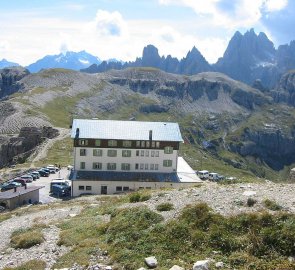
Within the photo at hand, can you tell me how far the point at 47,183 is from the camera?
9756 centimetres

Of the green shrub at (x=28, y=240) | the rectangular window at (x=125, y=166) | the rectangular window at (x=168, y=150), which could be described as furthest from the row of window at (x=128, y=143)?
the green shrub at (x=28, y=240)

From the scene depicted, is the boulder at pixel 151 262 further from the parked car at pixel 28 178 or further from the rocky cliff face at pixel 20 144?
the rocky cliff face at pixel 20 144

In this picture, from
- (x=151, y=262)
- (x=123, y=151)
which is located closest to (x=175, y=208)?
(x=151, y=262)

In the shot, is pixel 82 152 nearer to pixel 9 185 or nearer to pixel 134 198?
pixel 9 185

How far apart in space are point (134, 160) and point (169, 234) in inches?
2602

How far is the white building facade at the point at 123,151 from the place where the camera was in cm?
9350

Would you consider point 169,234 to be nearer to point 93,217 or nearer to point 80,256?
point 80,256

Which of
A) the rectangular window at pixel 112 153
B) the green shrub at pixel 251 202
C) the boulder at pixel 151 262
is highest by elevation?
the green shrub at pixel 251 202

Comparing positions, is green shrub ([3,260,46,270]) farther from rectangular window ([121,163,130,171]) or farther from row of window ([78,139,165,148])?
rectangular window ([121,163,130,171])

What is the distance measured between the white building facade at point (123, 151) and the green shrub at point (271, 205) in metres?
58.4

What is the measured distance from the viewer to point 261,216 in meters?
29.6

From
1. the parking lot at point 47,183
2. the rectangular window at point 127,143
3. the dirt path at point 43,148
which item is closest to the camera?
the parking lot at point 47,183

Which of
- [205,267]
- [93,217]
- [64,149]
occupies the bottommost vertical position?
[64,149]

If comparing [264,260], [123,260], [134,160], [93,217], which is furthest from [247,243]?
[134,160]
